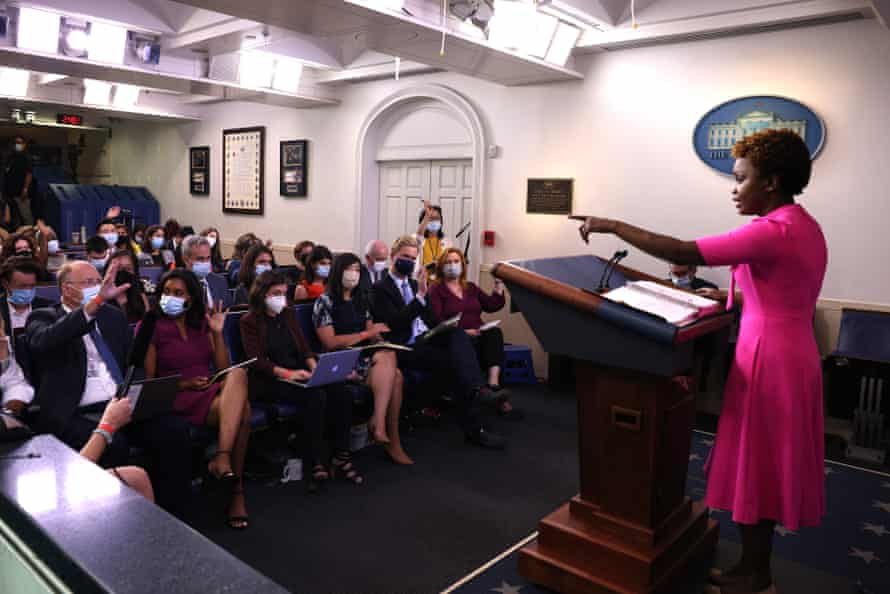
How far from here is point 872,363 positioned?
14.5 ft

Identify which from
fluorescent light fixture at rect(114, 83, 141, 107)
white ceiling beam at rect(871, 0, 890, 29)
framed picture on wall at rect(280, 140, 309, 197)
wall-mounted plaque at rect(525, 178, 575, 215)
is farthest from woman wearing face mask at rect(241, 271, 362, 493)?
fluorescent light fixture at rect(114, 83, 141, 107)

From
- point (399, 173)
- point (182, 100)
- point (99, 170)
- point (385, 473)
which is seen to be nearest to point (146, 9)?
point (399, 173)

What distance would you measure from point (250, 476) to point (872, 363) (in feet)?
12.7

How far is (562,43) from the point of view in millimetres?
5781

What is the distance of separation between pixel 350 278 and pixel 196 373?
1187 millimetres

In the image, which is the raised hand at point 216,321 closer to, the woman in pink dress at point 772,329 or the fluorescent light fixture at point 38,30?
the woman in pink dress at point 772,329

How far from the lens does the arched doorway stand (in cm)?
685

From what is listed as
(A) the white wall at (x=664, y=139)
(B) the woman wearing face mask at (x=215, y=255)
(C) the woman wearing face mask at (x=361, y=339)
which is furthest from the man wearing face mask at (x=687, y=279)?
(B) the woman wearing face mask at (x=215, y=255)

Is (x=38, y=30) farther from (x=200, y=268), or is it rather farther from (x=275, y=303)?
(x=275, y=303)

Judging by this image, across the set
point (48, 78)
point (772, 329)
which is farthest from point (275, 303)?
point (48, 78)

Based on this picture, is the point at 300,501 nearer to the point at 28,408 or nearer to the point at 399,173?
the point at 28,408

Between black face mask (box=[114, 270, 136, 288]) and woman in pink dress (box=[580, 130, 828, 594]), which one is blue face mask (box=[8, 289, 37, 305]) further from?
woman in pink dress (box=[580, 130, 828, 594])

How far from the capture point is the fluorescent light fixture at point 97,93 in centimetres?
935

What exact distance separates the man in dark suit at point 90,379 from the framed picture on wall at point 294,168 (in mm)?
5466
